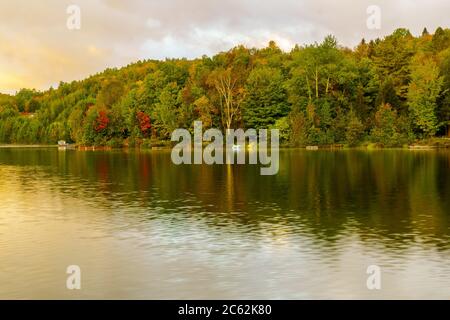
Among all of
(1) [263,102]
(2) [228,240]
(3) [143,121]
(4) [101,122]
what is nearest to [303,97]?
(1) [263,102]

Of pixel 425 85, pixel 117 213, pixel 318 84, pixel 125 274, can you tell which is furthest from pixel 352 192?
pixel 318 84

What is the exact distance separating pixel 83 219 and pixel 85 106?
108 metres

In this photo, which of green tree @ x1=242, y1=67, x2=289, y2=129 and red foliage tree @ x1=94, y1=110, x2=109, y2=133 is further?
red foliage tree @ x1=94, y1=110, x2=109, y2=133

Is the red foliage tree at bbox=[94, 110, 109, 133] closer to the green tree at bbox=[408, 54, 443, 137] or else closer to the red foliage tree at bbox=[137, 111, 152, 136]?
the red foliage tree at bbox=[137, 111, 152, 136]

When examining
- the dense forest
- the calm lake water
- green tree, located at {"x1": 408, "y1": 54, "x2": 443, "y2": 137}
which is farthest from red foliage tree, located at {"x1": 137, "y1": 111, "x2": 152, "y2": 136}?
the calm lake water

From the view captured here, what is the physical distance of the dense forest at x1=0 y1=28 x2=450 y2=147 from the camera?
3118 inches

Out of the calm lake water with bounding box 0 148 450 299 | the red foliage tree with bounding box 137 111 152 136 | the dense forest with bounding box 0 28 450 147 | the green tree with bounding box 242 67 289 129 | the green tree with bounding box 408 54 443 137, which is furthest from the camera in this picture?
the red foliage tree with bounding box 137 111 152 136

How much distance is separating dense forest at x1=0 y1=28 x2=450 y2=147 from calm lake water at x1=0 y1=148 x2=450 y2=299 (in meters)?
48.7

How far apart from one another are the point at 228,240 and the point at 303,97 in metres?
71.2

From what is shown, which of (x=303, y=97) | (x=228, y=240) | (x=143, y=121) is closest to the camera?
(x=228, y=240)

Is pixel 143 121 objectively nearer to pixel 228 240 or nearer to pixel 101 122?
pixel 101 122

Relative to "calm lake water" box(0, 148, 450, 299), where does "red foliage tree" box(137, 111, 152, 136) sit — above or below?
above

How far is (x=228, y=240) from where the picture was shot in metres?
16.4

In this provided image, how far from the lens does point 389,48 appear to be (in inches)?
3494
